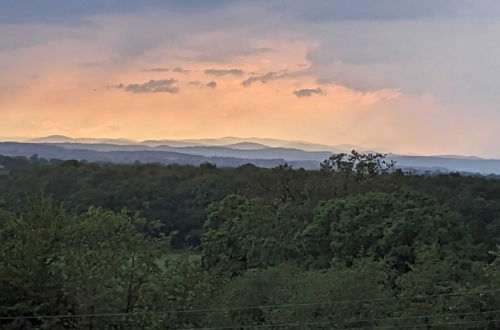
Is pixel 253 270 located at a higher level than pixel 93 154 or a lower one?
lower

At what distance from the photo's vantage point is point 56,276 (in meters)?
17.7

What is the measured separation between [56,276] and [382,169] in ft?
80.8

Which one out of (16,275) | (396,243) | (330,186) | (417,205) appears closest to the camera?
(16,275)

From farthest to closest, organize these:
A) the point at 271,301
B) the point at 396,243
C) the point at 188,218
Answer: the point at 188,218 → the point at 396,243 → the point at 271,301

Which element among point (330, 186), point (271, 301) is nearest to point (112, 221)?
point (271, 301)

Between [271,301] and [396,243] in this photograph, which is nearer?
[271,301]

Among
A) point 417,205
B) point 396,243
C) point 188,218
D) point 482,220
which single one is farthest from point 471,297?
point 188,218

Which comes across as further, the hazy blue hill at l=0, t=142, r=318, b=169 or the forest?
the hazy blue hill at l=0, t=142, r=318, b=169

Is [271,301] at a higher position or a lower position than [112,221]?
lower

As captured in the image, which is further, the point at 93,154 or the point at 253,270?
the point at 93,154

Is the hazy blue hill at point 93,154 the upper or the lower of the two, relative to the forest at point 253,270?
upper

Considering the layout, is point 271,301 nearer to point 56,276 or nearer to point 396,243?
point 56,276

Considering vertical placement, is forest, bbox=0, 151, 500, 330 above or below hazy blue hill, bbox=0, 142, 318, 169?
below

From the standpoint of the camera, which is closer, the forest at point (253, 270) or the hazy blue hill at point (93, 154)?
the forest at point (253, 270)
